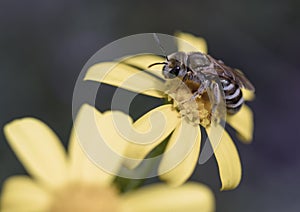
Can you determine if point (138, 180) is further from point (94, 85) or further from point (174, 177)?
point (94, 85)

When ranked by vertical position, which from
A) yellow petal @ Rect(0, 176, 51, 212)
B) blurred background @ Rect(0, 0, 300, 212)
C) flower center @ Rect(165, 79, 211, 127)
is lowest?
blurred background @ Rect(0, 0, 300, 212)

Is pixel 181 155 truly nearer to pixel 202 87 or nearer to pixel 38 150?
pixel 202 87

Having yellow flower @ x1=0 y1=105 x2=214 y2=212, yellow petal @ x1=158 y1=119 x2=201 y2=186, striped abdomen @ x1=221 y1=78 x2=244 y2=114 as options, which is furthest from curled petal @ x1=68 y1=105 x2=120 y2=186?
striped abdomen @ x1=221 y1=78 x2=244 y2=114

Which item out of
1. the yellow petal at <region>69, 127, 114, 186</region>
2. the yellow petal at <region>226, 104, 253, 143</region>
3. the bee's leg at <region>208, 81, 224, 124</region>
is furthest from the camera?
the yellow petal at <region>226, 104, 253, 143</region>

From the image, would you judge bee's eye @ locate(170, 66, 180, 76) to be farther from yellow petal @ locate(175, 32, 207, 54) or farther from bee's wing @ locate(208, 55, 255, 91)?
yellow petal @ locate(175, 32, 207, 54)

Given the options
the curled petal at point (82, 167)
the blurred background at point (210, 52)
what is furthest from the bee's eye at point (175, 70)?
the blurred background at point (210, 52)

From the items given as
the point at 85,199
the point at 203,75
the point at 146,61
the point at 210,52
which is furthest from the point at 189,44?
the point at 210,52
